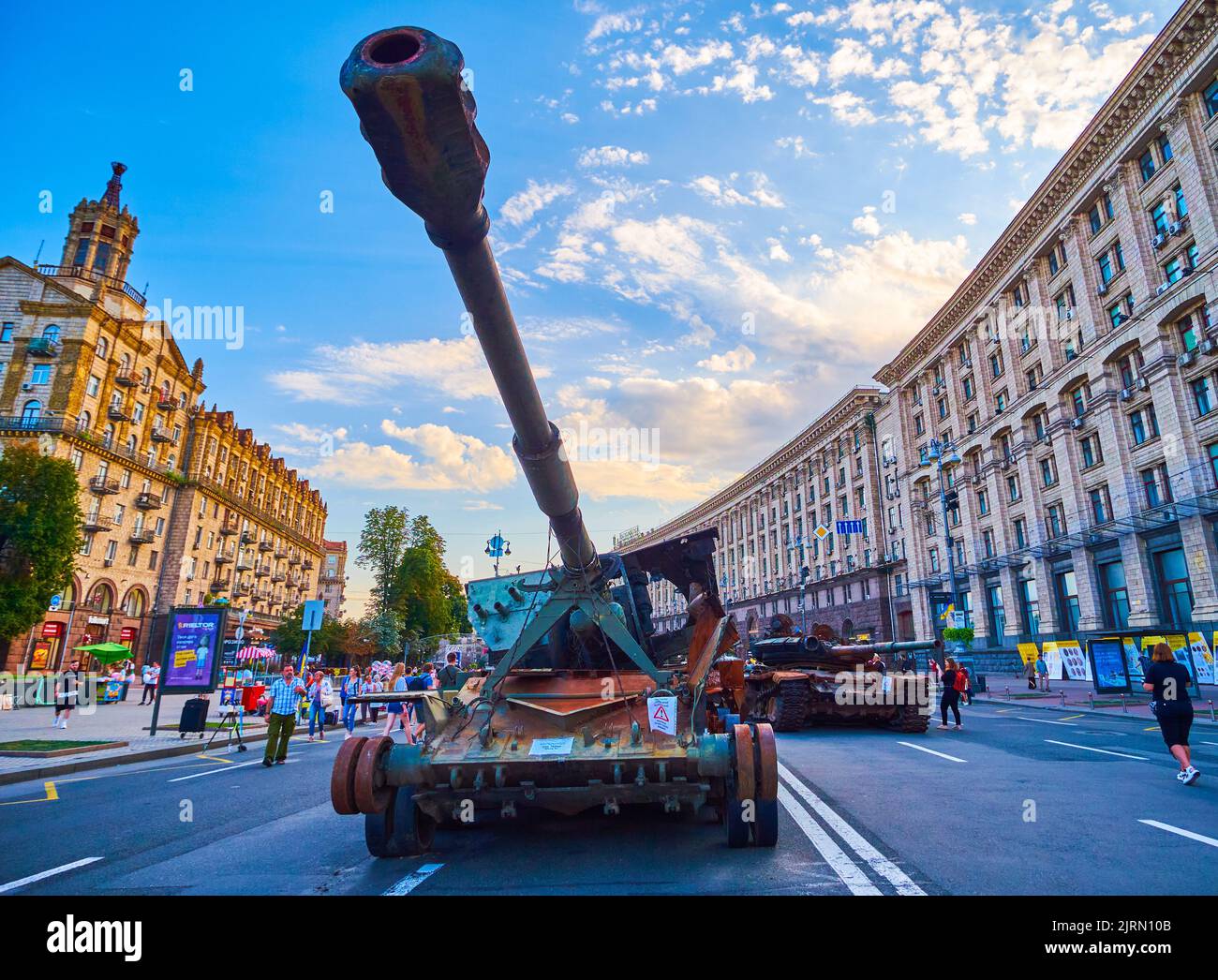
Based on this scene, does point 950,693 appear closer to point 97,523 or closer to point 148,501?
point 97,523

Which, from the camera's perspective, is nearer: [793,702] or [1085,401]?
[793,702]

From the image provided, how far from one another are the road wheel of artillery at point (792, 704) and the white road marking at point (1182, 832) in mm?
7848

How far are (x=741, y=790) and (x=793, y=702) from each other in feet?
31.5

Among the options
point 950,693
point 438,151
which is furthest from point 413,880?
point 950,693

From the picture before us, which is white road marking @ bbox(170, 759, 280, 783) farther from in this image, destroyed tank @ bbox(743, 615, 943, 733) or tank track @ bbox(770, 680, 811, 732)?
tank track @ bbox(770, 680, 811, 732)

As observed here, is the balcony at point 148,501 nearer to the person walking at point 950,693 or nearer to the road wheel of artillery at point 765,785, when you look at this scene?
the person walking at point 950,693

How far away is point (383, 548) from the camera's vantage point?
189 feet

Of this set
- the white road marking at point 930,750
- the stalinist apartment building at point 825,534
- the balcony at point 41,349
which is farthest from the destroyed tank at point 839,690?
the balcony at point 41,349

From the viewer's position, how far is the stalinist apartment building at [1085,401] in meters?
26.4

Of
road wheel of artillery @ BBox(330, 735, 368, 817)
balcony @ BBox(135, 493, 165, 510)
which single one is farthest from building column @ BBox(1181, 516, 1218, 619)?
balcony @ BBox(135, 493, 165, 510)

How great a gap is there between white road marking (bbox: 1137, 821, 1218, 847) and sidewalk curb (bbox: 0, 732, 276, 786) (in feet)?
45.4

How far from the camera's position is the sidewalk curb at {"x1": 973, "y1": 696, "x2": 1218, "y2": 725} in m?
16.9

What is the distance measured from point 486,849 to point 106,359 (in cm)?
4684
